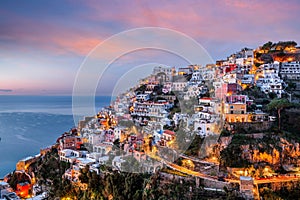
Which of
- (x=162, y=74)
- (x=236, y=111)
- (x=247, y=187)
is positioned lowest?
(x=247, y=187)

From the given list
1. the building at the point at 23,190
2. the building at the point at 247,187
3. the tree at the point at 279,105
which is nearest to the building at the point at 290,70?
the tree at the point at 279,105

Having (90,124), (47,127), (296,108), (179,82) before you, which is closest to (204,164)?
(296,108)

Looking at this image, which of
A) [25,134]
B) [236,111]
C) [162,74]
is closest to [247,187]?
[236,111]

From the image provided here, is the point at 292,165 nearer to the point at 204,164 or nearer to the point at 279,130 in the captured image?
the point at 279,130

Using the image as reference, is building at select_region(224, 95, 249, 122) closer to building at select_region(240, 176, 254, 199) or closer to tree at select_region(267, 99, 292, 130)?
tree at select_region(267, 99, 292, 130)

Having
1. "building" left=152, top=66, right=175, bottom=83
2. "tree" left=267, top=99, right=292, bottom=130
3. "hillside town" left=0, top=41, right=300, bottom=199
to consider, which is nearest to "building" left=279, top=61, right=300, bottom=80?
"hillside town" left=0, top=41, right=300, bottom=199

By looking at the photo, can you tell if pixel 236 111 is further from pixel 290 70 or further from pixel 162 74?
pixel 162 74

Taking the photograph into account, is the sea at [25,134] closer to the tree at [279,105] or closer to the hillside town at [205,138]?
the hillside town at [205,138]

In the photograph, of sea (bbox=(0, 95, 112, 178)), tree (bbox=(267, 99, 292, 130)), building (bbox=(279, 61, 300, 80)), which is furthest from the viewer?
sea (bbox=(0, 95, 112, 178))
